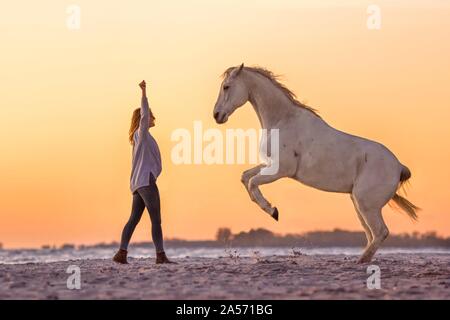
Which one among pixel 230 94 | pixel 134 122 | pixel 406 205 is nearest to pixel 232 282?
pixel 134 122

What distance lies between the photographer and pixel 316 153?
11164mm

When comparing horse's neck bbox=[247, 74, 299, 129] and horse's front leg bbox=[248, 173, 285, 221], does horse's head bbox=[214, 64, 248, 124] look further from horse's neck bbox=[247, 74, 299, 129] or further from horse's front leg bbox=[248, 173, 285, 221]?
horse's front leg bbox=[248, 173, 285, 221]

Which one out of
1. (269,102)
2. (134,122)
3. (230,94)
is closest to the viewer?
(134,122)

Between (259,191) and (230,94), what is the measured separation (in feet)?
4.97

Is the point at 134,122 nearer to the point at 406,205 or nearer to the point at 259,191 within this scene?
the point at 259,191

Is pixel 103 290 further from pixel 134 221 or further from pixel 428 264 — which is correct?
pixel 428 264

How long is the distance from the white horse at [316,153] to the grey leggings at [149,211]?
1323mm

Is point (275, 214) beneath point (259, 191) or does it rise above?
beneath

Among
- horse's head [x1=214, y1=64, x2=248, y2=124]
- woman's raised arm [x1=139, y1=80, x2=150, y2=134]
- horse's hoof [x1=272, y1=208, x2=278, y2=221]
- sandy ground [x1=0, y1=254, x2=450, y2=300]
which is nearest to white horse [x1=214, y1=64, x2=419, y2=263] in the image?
horse's head [x1=214, y1=64, x2=248, y2=124]

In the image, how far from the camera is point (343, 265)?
10.8 m

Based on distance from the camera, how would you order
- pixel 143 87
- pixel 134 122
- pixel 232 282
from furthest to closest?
pixel 134 122 < pixel 143 87 < pixel 232 282

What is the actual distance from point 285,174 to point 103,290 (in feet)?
12.9
